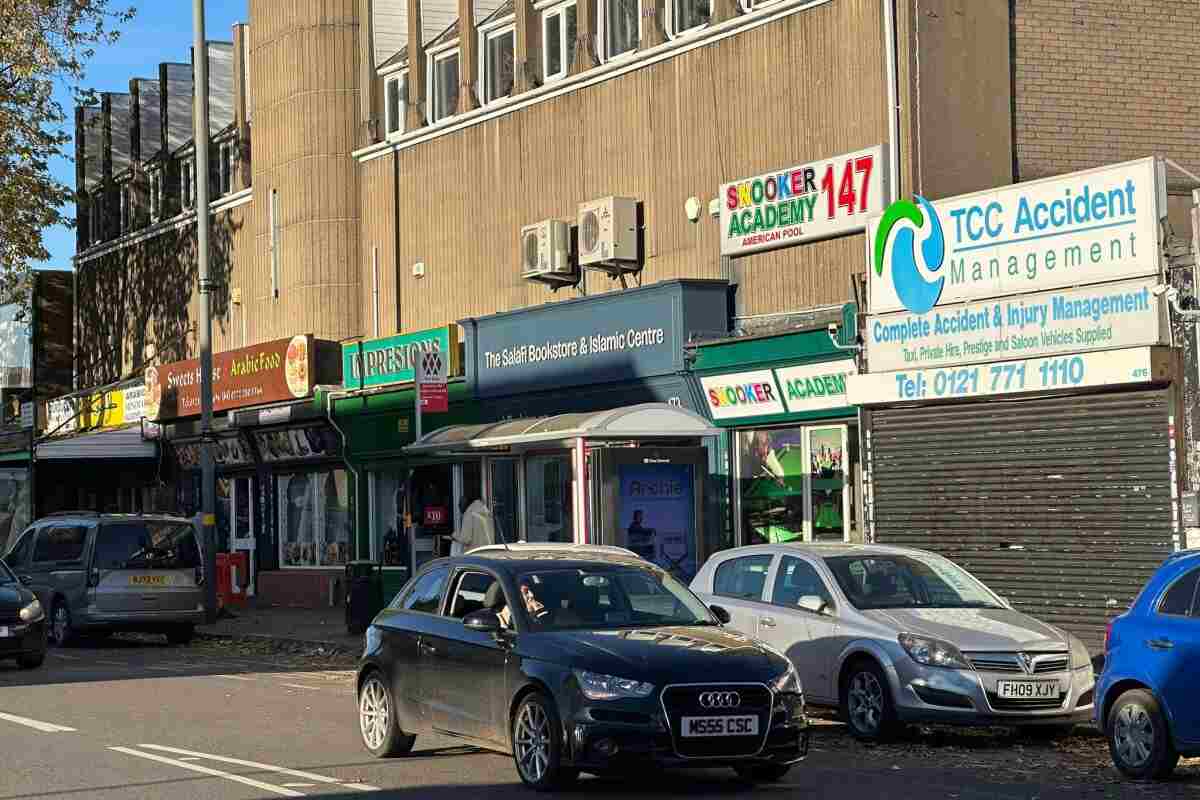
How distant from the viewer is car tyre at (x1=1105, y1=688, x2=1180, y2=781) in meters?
11.9

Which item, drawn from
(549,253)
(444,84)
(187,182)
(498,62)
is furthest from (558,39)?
(187,182)

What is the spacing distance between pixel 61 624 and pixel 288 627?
3.95 m

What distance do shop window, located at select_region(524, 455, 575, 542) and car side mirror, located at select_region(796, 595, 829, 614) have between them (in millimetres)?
11673

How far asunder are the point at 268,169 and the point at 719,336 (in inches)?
625

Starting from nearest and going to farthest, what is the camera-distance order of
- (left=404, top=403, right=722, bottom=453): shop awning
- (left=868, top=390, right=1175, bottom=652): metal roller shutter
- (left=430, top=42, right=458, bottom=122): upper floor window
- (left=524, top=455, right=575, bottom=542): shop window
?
(left=868, top=390, right=1175, bottom=652): metal roller shutter
(left=404, top=403, right=722, bottom=453): shop awning
(left=524, top=455, right=575, bottom=542): shop window
(left=430, top=42, right=458, bottom=122): upper floor window

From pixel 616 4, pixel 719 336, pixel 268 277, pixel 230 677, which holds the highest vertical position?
pixel 616 4

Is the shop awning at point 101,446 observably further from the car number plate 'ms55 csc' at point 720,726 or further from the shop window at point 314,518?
the car number plate 'ms55 csc' at point 720,726

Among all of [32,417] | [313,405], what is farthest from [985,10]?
[32,417]

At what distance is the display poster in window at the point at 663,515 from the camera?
24.5 meters

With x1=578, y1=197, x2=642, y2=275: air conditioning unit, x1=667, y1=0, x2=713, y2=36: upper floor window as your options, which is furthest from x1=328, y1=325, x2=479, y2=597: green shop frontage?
x1=667, y1=0, x2=713, y2=36: upper floor window

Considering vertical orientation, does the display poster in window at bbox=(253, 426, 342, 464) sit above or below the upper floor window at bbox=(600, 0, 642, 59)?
below

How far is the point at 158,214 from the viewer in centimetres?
4500

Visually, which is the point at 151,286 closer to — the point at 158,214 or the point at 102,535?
the point at 158,214

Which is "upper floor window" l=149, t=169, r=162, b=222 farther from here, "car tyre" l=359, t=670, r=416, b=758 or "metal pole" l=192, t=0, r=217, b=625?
"car tyre" l=359, t=670, r=416, b=758
